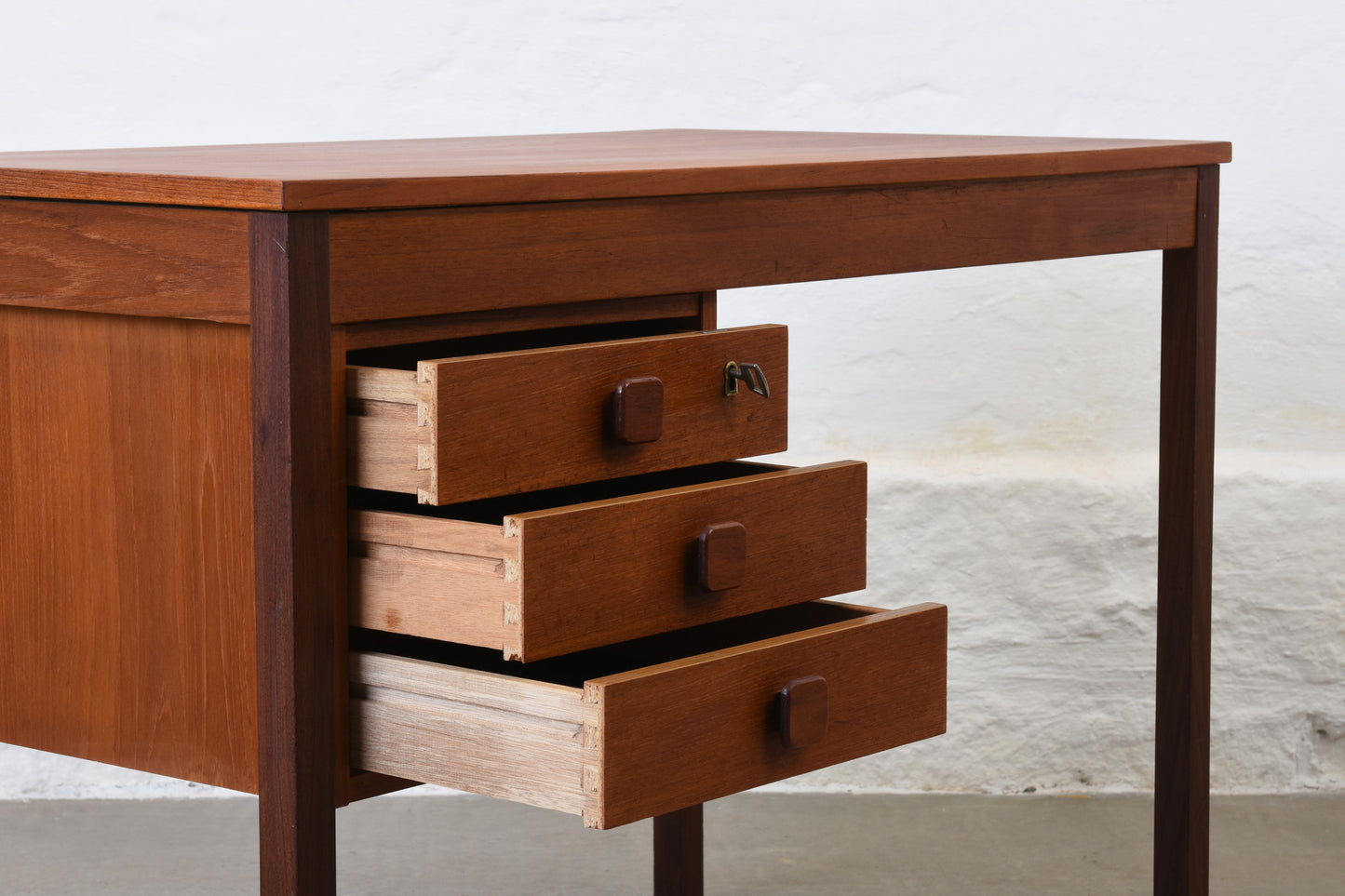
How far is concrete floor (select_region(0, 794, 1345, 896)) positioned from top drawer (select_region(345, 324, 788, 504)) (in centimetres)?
112

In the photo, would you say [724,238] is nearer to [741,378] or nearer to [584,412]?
[741,378]

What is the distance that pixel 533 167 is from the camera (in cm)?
150

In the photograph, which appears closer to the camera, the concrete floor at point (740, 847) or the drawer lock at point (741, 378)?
the drawer lock at point (741, 378)

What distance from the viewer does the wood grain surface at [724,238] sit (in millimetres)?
1317

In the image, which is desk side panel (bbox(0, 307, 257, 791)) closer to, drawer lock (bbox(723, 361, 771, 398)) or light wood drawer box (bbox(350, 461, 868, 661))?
light wood drawer box (bbox(350, 461, 868, 661))

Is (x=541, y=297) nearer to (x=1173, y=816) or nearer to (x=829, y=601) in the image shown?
(x=829, y=601)

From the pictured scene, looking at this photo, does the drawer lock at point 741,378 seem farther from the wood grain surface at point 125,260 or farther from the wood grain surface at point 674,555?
the wood grain surface at point 125,260

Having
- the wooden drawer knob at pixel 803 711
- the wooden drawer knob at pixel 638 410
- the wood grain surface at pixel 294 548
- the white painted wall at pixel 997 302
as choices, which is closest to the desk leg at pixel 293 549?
the wood grain surface at pixel 294 548

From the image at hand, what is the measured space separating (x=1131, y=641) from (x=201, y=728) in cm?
189

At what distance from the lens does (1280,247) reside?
2924 millimetres

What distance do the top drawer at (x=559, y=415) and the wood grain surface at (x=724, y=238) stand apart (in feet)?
0.17

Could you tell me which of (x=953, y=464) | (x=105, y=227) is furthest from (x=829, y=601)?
(x=953, y=464)

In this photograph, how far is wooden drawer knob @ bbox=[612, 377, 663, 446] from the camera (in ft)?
4.72

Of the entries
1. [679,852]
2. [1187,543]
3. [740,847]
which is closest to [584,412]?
[1187,543]
